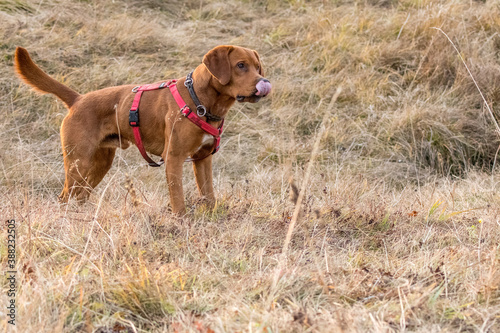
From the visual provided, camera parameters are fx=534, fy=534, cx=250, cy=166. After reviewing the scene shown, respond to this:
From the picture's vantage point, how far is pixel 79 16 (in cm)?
782

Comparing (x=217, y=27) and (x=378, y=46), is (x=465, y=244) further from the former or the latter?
(x=217, y=27)

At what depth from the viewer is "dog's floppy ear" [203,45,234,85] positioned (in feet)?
11.8

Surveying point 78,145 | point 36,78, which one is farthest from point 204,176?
point 36,78

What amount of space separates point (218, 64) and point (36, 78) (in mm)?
1501

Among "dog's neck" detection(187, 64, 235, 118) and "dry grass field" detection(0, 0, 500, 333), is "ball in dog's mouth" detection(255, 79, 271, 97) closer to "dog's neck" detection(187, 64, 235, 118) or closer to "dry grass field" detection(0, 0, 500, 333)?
"dog's neck" detection(187, 64, 235, 118)

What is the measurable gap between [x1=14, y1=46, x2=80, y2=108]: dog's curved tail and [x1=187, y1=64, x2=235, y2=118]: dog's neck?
111 centimetres

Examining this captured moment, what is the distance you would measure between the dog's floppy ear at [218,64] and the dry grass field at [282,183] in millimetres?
722

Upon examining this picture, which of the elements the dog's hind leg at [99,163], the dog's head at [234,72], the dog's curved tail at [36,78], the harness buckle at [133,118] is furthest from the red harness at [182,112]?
the dog's curved tail at [36,78]

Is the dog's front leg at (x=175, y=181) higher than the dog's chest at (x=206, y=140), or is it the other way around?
the dog's chest at (x=206, y=140)

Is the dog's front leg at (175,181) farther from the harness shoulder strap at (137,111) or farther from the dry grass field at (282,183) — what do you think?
the harness shoulder strap at (137,111)

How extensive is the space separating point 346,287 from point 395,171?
3495 millimetres

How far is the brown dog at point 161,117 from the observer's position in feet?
11.9

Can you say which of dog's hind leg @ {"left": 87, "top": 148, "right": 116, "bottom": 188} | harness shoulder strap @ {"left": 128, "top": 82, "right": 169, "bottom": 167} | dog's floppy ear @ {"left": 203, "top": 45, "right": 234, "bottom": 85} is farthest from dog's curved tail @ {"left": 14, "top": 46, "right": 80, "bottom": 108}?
dog's floppy ear @ {"left": 203, "top": 45, "right": 234, "bottom": 85}

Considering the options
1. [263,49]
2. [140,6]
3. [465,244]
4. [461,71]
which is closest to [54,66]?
[140,6]
